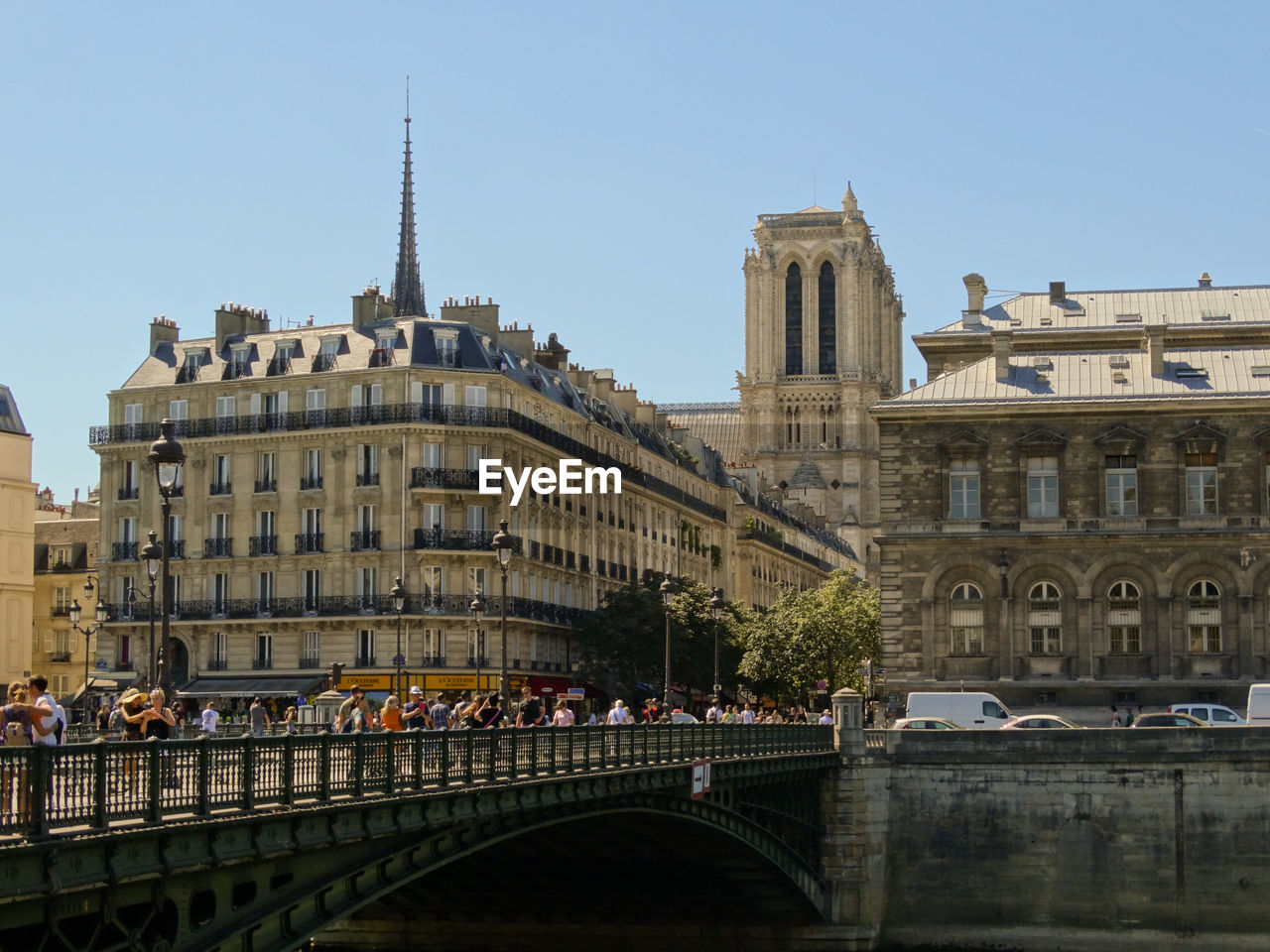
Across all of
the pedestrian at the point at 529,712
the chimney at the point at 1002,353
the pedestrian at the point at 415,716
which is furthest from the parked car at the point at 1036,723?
the pedestrian at the point at 415,716

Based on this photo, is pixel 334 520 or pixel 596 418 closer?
pixel 334 520

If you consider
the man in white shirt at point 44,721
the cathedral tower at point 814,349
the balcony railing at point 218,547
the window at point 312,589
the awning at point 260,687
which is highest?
the cathedral tower at point 814,349

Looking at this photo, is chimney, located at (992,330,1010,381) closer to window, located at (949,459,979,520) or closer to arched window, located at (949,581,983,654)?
window, located at (949,459,979,520)

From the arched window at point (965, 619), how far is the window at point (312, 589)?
819 inches

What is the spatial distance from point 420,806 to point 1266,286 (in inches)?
2323

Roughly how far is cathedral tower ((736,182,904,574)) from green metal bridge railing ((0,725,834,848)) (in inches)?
5260

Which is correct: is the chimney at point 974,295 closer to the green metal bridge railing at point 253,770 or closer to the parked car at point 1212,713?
the parked car at point 1212,713

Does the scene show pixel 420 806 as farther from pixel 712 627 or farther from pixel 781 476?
pixel 781 476

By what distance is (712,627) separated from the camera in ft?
277

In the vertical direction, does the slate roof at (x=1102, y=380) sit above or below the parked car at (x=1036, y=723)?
above

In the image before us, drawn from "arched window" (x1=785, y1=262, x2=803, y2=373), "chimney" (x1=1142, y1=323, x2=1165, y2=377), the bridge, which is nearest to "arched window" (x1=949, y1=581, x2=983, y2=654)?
"chimney" (x1=1142, y1=323, x2=1165, y2=377)

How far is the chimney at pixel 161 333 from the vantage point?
249ft

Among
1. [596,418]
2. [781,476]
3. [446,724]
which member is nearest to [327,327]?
[596,418]

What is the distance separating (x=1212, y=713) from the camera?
187ft
